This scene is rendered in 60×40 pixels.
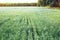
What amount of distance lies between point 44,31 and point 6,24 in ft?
1.03

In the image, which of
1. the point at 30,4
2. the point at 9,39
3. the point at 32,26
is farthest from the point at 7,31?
the point at 30,4

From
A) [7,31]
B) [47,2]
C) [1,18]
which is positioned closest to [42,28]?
[7,31]

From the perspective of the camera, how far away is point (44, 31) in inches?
43.8

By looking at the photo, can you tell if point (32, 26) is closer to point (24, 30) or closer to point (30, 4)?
point (24, 30)

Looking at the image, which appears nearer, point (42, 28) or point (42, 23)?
point (42, 28)

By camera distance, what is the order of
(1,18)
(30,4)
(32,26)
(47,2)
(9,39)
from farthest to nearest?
(30,4) < (47,2) < (1,18) < (32,26) < (9,39)

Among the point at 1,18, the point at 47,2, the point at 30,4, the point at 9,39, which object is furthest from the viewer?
the point at 30,4

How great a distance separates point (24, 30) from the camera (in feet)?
3.68

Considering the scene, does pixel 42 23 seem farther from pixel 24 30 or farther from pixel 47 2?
pixel 47 2

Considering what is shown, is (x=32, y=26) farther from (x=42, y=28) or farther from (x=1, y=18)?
(x=1, y=18)

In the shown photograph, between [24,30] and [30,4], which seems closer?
[24,30]

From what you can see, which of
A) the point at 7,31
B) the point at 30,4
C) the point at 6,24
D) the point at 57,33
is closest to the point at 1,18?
the point at 6,24

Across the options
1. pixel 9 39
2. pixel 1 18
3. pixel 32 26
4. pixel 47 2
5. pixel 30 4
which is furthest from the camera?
pixel 30 4

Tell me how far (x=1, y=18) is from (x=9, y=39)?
1.14 ft
